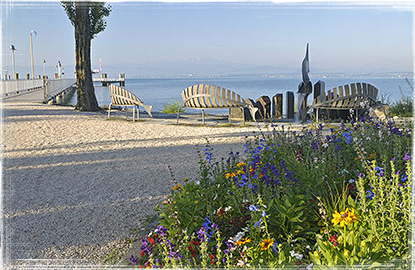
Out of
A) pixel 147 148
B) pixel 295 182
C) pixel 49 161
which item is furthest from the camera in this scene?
pixel 147 148

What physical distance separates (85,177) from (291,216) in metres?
3.67

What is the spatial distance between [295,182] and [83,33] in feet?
38.9

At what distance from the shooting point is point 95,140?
340 inches

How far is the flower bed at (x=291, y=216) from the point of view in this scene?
2.48 meters

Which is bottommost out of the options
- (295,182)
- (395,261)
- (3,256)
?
(3,256)

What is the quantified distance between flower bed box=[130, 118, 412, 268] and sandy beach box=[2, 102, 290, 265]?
0.81m

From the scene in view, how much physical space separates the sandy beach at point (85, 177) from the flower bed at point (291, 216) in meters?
0.81

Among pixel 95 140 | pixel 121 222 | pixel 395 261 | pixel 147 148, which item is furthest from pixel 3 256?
pixel 95 140

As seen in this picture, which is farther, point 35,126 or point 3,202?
point 35,126

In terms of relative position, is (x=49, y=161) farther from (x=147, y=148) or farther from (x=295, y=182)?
(x=295, y=182)

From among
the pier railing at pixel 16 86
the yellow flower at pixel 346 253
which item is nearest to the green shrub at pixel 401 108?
the yellow flower at pixel 346 253

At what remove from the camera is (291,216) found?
9.50 ft

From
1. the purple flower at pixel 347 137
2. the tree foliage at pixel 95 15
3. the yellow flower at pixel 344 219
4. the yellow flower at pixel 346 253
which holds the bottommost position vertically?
the yellow flower at pixel 346 253

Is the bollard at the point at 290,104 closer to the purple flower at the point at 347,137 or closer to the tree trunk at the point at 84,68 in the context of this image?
the tree trunk at the point at 84,68
